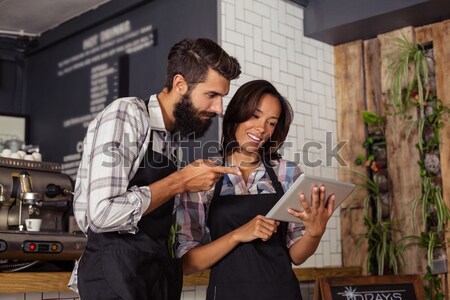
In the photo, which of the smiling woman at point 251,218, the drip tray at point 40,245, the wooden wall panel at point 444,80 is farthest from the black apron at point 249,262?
the wooden wall panel at point 444,80

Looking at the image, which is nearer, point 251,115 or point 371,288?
point 251,115

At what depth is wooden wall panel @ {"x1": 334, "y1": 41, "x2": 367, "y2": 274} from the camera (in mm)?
4711

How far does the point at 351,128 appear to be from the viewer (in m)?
4.86

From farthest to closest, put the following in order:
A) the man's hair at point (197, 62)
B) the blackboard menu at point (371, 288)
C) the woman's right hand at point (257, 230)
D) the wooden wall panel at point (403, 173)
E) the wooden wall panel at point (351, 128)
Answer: the wooden wall panel at point (351, 128) → the wooden wall panel at point (403, 173) → the blackboard menu at point (371, 288) → the woman's right hand at point (257, 230) → the man's hair at point (197, 62)

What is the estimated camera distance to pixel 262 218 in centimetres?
242

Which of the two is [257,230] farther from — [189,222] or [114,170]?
[114,170]

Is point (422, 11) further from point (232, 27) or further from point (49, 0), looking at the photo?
point (49, 0)

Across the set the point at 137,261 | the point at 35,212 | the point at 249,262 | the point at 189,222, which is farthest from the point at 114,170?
the point at 35,212

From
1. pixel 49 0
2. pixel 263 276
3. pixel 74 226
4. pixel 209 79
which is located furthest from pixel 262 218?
pixel 49 0

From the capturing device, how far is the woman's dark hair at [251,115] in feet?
8.84

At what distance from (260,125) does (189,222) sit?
0.51 meters

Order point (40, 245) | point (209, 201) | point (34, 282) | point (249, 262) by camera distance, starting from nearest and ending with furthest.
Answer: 1. point (249, 262)
2. point (209, 201)
3. point (34, 282)
4. point (40, 245)

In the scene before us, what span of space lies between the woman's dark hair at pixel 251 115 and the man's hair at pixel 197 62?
383 mm

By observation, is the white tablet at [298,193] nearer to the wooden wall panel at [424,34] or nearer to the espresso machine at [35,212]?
the espresso machine at [35,212]
